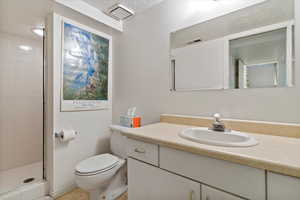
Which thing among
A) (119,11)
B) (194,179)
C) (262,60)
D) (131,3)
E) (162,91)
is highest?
(131,3)

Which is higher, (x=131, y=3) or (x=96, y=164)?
(x=131, y=3)

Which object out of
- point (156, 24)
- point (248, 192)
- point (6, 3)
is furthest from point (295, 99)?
point (6, 3)

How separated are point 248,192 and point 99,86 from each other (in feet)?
5.97

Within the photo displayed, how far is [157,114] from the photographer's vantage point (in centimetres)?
159

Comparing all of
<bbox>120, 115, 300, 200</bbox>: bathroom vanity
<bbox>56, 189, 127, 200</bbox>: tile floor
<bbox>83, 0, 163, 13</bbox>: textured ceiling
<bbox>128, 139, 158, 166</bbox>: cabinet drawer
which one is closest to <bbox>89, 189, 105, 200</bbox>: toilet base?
<bbox>56, 189, 127, 200</bbox>: tile floor

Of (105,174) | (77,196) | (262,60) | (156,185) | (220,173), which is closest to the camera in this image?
(220,173)

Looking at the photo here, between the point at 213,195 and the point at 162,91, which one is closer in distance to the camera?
the point at 213,195

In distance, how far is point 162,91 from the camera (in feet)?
5.08

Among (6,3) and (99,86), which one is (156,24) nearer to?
(99,86)

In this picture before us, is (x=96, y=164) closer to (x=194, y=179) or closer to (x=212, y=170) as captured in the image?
(x=194, y=179)

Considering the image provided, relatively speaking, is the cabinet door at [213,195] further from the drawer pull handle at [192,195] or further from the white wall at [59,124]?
the white wall at [59,124]

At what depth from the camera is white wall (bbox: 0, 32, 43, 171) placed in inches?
69.6

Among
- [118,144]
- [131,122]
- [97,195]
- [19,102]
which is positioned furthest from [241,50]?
[19,102]

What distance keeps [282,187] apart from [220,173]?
211 millimetres
